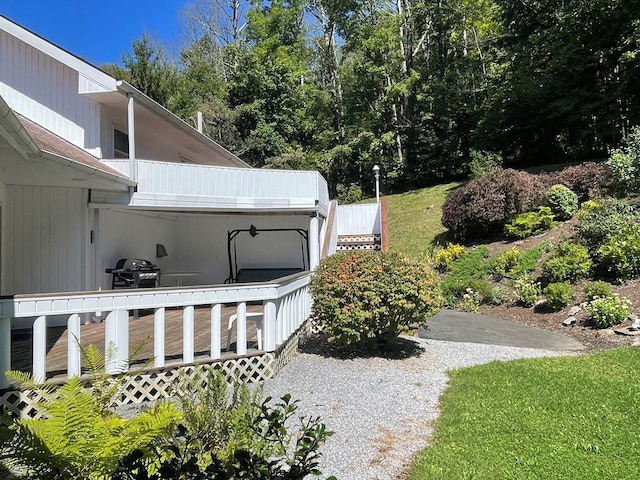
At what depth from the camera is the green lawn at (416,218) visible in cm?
1750

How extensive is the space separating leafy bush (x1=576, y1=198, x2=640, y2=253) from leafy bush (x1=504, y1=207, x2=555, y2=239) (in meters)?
2.09

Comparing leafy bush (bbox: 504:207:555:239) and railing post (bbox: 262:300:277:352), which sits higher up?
leafy bush (bbox: 504:207:555:239)

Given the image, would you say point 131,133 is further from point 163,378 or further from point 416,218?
point 416,218

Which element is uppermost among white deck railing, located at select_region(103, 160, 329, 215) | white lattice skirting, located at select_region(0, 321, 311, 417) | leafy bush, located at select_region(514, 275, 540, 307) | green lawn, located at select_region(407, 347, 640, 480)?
white deck railing, located at select_region(103, 160, 329, 215)

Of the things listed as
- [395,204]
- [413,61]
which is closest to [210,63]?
[413,61]

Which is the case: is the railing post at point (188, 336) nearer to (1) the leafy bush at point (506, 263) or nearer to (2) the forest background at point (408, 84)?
(1) the leafy bush at point (506, 263)

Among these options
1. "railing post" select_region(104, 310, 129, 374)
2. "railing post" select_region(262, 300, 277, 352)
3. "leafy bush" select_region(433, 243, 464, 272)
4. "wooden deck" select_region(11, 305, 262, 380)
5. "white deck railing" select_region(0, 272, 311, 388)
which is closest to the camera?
"white deck railing" select_region(0, 272, 311, 388)

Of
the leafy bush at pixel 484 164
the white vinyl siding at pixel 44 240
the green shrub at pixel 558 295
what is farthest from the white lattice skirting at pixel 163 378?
the leafy bush at pixel 484 164

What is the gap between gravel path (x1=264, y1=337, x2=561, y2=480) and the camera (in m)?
3.53

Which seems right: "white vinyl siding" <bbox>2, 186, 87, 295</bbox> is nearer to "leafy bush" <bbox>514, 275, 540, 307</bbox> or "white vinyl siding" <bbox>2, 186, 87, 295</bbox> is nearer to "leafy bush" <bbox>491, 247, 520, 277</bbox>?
"leafy bush" <bbox>514, 275, 540, 307</bbox>

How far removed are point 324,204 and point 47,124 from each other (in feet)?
23.3

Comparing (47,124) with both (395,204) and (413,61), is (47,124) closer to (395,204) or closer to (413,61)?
(395,204)

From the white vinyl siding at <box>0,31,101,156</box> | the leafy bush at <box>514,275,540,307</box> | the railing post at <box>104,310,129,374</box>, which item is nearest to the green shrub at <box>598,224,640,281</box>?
the leafy bush at <box>514,275,540,307</box>

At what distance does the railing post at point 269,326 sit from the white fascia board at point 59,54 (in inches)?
231
